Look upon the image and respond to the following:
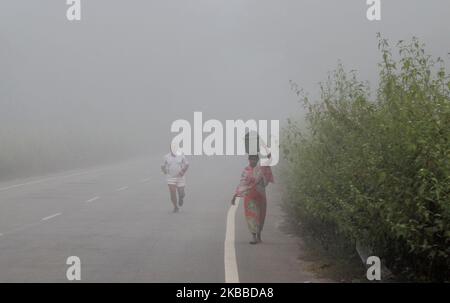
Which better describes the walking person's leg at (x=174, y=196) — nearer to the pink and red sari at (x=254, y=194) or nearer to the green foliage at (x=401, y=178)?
the pink and red sari at (x=254, y=194)

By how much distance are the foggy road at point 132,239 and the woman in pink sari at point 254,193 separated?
37 centimetres

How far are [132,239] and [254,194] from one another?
2.35m

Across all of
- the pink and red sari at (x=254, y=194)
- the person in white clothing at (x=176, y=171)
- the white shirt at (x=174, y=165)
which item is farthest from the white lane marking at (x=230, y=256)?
the white shirt at (x=174, y=165)

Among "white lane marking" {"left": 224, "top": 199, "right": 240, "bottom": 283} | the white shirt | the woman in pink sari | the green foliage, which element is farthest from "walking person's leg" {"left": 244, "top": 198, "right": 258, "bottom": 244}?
the white shirt

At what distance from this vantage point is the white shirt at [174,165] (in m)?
19.3

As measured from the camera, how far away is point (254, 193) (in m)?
13.0

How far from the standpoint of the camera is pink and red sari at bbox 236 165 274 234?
12930mm

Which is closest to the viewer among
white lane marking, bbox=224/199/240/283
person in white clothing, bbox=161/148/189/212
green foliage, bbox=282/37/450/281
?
green foliage, bbox=282/37/450/281

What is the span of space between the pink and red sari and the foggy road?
41cm

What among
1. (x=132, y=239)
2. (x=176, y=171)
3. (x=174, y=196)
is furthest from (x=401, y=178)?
(x=176, y=171)

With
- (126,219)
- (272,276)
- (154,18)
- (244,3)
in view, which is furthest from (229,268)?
(154,18)

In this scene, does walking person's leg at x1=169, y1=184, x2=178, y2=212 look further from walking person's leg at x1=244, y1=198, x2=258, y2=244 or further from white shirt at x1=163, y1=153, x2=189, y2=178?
walking person's leg at x1=244, y1=198, x2=258, y2=244

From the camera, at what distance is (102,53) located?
94500mm
